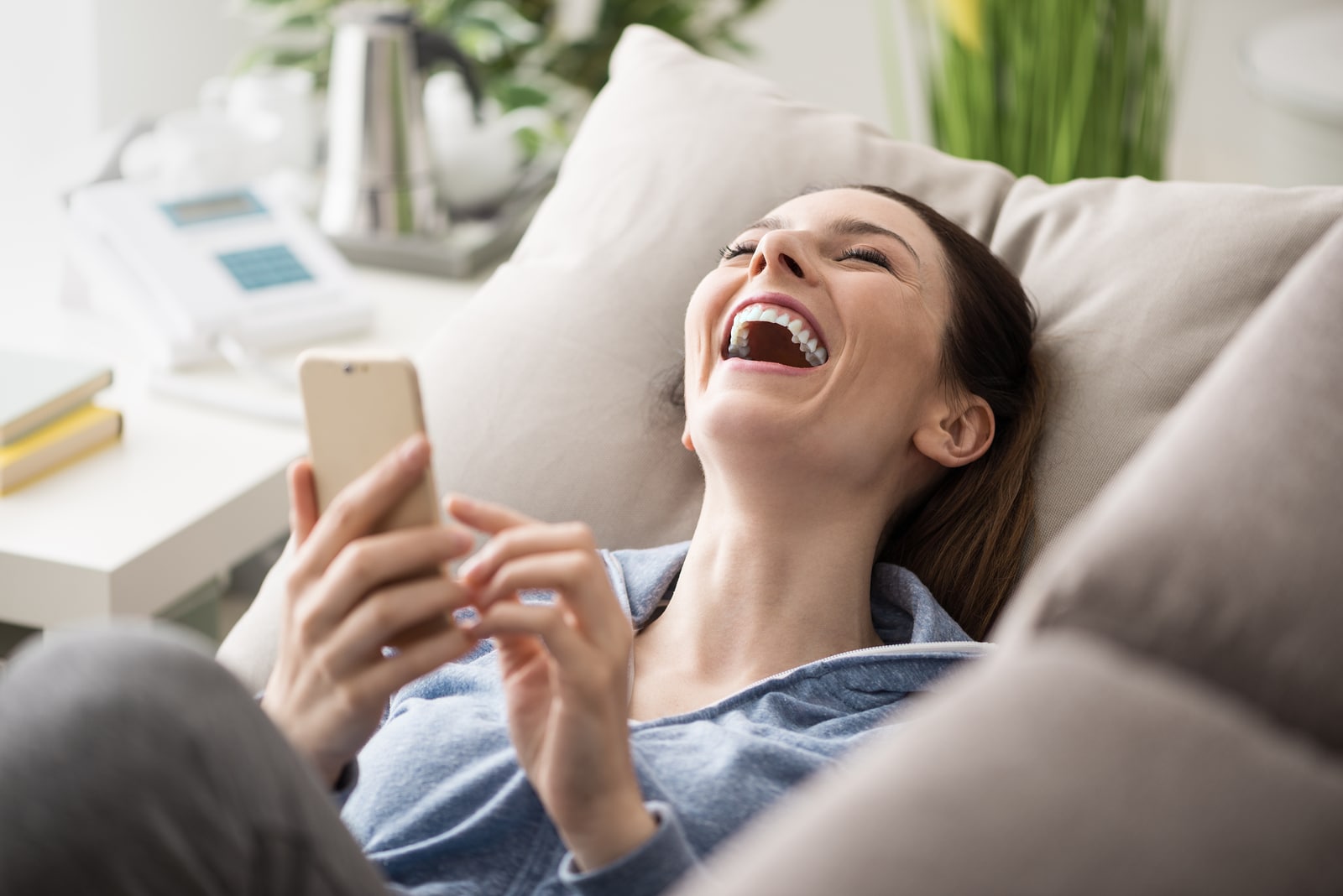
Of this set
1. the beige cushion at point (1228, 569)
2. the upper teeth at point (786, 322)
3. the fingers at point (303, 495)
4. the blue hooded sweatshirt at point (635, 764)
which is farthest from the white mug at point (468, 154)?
the beige cushion at point (1228, 569)

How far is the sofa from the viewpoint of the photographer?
495 mm

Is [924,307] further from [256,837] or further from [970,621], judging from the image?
[256,837]

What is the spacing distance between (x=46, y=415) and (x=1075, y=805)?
4.22ft

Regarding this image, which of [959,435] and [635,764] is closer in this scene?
[635,764]

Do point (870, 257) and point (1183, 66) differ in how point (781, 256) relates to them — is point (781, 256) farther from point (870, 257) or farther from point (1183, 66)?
point (1183, 66)

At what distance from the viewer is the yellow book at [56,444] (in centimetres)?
145

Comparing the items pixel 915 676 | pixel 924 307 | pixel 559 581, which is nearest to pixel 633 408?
pixel 924 307

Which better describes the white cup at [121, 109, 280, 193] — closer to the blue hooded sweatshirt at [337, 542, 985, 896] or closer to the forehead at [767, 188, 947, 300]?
the forehead at [767, 188, 947, 300]

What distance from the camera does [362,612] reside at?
2.68 ft

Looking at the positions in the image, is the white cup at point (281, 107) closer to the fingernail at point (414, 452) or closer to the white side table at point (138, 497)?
the white side table at point (138, 497)

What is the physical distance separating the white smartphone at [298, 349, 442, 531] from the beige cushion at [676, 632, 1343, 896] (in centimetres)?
36

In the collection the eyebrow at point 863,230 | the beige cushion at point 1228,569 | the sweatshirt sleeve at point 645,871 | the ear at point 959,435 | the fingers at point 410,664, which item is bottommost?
the sweatshirt sleeve at point 645,871

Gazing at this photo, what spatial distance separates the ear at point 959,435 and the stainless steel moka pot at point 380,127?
1.07m

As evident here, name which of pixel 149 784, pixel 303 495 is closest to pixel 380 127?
pixel 303 495
